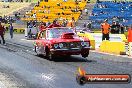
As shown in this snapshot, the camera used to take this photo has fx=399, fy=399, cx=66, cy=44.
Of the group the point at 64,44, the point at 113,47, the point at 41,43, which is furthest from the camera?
the point at 113,47

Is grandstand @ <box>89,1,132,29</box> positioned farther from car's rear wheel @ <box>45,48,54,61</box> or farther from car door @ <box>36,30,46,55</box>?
car's rear wheel @ <box>45,48,54,61</box>

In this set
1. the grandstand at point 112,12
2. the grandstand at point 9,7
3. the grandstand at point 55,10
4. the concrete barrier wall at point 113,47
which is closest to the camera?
the concrete barrier wall at point 113,47

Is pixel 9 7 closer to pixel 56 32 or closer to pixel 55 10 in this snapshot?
pixel 55 10

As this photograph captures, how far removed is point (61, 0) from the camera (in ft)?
233

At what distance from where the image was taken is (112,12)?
60438 millimetres

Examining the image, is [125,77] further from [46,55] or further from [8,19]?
[8,19]

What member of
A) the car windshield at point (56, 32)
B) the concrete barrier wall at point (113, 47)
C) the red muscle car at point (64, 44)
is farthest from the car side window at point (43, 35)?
the concrete barrier wall at point (113, 47)

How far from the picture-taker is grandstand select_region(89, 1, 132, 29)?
184 feet

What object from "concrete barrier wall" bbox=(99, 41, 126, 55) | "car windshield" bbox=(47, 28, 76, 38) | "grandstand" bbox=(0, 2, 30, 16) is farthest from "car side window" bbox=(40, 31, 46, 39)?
"grandstand" bbox=(0, 2, 30, 16)

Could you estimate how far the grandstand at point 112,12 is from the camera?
2206 inches

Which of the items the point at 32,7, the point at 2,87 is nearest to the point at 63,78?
the point at 2,87

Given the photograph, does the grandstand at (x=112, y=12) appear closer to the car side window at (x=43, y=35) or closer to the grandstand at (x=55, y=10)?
the grandstand at (x=55, y=10)

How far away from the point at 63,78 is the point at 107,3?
53.6 meters

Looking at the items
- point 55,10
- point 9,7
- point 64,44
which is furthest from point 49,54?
point 9,7
